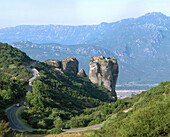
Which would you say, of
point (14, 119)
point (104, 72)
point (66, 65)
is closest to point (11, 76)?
point (14, 119)

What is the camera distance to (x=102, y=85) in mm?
118562

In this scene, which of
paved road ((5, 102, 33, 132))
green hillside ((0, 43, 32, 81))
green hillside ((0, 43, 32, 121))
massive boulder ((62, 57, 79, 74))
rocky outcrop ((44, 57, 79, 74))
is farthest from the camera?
massive boulder ((62, 57, 79, 74))

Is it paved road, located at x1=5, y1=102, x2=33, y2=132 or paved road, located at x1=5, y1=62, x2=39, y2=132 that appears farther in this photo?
paved road, located at x1=5, y1=62, x2=39, y2=132

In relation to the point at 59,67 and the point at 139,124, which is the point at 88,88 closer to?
the point at 59,67

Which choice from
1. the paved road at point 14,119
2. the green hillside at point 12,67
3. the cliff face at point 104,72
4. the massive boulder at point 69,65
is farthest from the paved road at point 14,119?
the massive boulder at point 69,65

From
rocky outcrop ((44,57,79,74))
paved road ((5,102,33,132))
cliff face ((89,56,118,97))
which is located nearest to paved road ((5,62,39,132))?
paved road ((5,102,33,132))

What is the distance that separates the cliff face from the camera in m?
116

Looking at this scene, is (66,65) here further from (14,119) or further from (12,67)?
(14,119)

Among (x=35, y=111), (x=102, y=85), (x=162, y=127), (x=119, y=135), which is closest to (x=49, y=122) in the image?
(x=35, y=111)

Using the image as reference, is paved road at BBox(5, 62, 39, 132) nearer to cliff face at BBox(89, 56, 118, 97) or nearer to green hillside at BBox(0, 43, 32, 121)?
green hillside at BBox(0, 43, 32, 121)

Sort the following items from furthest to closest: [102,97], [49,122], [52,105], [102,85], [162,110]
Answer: [102,85], [102,97], [52,105], [49,122], [162,110]

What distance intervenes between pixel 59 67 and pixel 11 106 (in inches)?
2954

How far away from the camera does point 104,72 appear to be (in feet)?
381

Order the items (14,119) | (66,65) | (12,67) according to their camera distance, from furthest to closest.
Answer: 1. (66,65)
2. (12,67)
3. (14,119)
